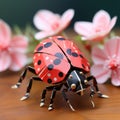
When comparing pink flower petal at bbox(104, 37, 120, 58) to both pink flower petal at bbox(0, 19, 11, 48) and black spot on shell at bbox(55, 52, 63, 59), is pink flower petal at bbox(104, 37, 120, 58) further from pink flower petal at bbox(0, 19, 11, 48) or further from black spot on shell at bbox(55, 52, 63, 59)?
pink flower petal at bbox(0, 19, 11, 48)

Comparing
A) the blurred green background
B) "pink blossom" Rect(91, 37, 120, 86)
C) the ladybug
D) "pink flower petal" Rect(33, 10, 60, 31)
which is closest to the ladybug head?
the ladybug

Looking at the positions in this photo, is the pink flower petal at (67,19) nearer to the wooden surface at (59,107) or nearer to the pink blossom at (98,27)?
the pink blossom at (98,27)

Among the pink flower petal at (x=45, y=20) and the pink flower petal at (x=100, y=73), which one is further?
the pink flower petal at (x=45, y=20)

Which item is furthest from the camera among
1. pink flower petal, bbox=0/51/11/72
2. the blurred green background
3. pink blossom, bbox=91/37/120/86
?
the blurred green background
